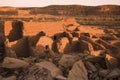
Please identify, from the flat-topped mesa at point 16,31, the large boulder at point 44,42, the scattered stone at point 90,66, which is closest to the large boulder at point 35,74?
the scattered stone at point 90,66

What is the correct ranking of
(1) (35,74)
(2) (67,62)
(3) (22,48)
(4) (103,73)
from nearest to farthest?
(4) (103,73) < (1) (35,74) < (2) (67,62) < (3) (22,48)

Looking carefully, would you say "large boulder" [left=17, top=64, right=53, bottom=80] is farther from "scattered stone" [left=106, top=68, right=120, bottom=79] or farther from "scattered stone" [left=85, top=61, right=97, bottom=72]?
"scattered stone" [left=106, top=68, right=120, bottom=79]

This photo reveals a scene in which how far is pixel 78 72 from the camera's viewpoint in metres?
7.44

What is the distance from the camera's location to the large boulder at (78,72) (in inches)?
286

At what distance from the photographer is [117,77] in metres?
7.14

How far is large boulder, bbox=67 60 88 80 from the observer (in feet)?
23.9

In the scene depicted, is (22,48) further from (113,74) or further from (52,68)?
(113,74)

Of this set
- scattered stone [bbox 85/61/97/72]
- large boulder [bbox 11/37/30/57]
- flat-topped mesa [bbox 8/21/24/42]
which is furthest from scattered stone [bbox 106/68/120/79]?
flat-topped mesa [bbox 8/21/24/42]

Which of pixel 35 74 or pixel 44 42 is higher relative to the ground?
pixel 35 74

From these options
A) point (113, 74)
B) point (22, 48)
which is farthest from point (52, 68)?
point (22, 48)

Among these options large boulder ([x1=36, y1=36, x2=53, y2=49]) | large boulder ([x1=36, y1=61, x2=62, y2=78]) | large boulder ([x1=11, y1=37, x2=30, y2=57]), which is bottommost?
large boulder ([x1=11, y1=37, x2=30, y2=57])

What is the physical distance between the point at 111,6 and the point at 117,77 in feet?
179

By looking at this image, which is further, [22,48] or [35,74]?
[22,48]

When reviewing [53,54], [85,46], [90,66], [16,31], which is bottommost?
[85,46]
